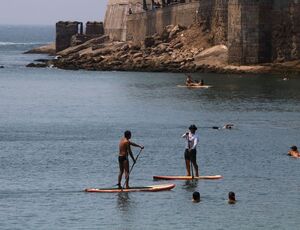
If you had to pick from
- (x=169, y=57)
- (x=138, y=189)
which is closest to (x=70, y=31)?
(x=169, y=57)

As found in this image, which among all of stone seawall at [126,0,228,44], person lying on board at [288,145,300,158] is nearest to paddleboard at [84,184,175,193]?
person lying on board at [288,145,300,158]

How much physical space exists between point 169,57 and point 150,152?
50413mm

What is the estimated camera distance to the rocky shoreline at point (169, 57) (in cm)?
8520

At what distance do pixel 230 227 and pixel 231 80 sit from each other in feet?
165

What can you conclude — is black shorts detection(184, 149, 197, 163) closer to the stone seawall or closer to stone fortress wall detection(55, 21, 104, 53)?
the stone seawall

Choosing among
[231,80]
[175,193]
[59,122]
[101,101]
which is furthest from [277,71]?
[175,193]

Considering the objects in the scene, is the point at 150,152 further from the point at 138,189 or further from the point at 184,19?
the point at 184,19

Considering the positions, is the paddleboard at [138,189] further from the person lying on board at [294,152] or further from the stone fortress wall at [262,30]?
the stone fortress wall at [262,30]

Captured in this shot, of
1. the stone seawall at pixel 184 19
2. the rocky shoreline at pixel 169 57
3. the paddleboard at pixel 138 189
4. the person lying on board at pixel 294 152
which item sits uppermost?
the stone seawall at pixel 184 19

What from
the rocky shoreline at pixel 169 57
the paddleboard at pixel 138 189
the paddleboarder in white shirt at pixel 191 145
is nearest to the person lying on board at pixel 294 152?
the paddleboarder in white shirt at pixel 191 145

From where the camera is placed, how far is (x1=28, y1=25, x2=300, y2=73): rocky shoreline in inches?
3354

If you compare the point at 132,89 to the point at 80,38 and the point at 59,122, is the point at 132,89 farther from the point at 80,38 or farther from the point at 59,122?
the point at 80,38

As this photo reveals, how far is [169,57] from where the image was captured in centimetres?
9338

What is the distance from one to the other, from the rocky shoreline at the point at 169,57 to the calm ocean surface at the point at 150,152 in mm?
3566
